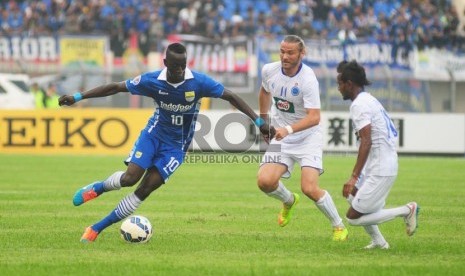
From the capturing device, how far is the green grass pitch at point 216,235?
392 inches

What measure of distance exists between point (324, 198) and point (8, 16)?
29599mm

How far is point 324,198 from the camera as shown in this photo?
12.6 meters

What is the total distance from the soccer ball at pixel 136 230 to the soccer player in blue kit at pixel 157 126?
14cm

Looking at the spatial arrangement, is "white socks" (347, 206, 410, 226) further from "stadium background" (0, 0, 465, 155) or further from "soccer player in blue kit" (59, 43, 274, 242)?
"stadium background" (0, 0, 465, 155)

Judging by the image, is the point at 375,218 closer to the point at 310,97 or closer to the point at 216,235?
the point at 310,97

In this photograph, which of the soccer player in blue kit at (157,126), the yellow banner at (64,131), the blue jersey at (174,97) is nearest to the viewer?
the soccer player in blue kit at (157,126)

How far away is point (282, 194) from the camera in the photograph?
13250 mm

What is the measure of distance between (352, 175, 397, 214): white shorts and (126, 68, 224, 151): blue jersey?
233cm

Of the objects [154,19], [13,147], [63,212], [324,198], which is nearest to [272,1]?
[154,19]

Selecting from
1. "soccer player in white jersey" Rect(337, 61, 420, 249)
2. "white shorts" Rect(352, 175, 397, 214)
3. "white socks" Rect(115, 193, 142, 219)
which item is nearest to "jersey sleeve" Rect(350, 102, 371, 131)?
"soccer player in white jersey" Rect(337, 61, 420, 249)

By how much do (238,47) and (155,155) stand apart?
25.4 metres

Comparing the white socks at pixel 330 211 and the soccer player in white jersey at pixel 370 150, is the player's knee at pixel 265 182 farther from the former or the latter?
the soccer player in white jersey at pixel 370 150

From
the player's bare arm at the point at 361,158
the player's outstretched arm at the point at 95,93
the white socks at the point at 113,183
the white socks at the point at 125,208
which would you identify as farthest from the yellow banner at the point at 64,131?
the player's bare arm at the point at 361,158

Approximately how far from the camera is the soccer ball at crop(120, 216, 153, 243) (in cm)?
1193
